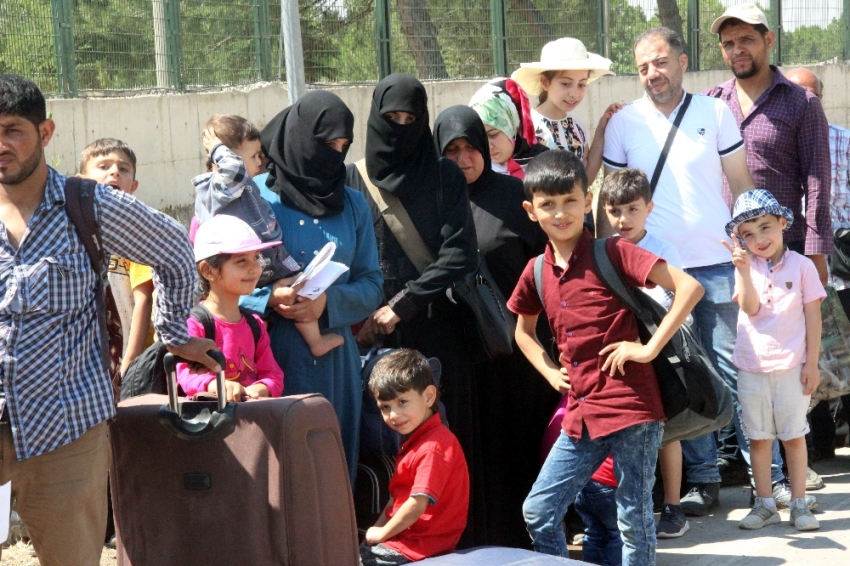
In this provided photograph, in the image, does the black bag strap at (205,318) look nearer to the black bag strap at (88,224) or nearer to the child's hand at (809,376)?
the black bag strap at (88,224)

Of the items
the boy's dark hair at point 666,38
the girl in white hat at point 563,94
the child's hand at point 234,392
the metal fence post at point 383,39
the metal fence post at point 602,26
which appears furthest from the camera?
the metal fence post at point 602,26

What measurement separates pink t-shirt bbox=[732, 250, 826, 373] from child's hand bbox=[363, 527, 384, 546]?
2007 millimetres

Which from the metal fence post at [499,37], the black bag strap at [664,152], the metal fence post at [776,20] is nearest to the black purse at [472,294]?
the black bag strap at [664,152]

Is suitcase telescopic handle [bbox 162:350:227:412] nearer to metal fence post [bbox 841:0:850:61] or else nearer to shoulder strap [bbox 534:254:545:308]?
shoulder strap [bbox 534:254:545:308]

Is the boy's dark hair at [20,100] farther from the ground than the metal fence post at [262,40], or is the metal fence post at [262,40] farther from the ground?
the metal fence post at [262,40]

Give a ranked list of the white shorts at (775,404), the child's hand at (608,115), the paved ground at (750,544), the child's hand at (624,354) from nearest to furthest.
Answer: the child's hand at (624,354) < the paved ground at (750,544) < the white shorts at (775,404) < the child's hand at (608,115)

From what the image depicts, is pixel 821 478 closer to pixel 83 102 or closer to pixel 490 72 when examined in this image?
pixel 83 102

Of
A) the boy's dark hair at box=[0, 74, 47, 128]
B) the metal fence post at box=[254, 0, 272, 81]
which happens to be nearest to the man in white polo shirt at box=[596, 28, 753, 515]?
the boy's dark hair at box=[0, 74, 47, 128]

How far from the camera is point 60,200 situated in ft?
10.5

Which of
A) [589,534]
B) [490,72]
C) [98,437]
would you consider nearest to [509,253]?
[589,534]

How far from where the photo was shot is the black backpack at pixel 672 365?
408cm

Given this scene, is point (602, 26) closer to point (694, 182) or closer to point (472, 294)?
point (694, 182)

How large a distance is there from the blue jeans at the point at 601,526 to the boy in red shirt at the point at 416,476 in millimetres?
665

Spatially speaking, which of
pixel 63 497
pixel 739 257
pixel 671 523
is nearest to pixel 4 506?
pixel 63 497
